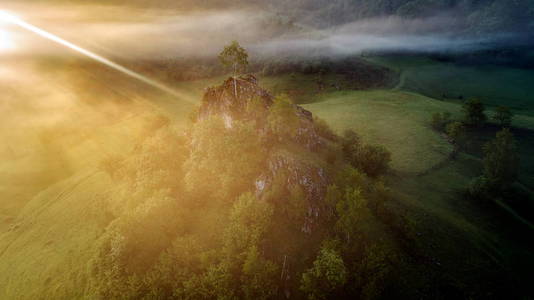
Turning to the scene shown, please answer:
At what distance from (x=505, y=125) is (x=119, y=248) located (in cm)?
16730

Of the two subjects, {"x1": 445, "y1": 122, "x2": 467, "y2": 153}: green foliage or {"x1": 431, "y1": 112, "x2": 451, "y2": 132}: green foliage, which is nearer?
{"x1": 445, "y1": 122, "x2": 467, "y2": 153}: green foliage

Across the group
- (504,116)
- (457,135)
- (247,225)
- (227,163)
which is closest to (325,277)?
(247,225)

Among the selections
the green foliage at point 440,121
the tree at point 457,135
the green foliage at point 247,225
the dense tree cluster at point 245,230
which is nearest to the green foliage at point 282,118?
the dense tree cluster at point 245,230

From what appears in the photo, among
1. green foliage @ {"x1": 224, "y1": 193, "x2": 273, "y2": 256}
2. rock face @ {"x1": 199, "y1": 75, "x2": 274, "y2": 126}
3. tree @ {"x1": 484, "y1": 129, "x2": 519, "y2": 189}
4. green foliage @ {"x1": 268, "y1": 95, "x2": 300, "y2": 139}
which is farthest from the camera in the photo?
tree @ {"x1": 484, "y1": 129, "x2": 519, "y2": 189}

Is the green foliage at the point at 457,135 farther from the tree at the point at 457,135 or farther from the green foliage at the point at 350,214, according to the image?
the green foliage at the point at 350,214

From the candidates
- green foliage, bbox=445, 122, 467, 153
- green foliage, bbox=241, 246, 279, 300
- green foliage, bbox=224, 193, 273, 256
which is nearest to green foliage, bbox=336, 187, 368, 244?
green foliage, bbox=224, 193, 273, 256

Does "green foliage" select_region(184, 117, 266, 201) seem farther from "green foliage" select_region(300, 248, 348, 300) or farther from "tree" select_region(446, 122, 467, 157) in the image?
"tree" select_region(446, 122, 467, 157)

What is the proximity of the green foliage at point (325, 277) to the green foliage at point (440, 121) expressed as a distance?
4207 inches

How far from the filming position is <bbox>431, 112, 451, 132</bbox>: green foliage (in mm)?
121875

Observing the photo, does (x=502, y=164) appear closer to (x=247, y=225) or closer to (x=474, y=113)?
(x=474, y=113)

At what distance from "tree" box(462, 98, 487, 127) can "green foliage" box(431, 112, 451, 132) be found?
9.32 metres

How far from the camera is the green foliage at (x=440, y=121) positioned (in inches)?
4798

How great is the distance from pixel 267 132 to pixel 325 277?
35392 millimetres

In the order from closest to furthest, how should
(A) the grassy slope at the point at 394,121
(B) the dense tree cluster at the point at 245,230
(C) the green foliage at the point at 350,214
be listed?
(B) the dense tree cluster at the point at 245,230 < (C) the green foliage at the point at 350,214 < (A) the grassy slope at the point at 394,121
